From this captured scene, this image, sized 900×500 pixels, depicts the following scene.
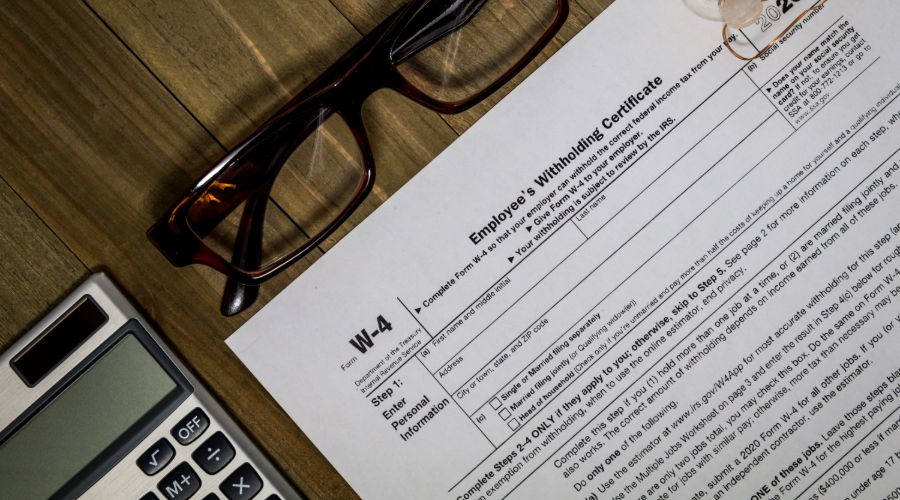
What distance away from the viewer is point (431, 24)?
1.14ft

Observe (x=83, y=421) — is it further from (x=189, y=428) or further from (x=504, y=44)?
(x=504, y=44)

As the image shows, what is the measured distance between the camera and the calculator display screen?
1.10 ft

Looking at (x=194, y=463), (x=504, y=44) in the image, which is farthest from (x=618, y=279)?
(x=194, y=463)

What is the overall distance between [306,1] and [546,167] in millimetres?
155

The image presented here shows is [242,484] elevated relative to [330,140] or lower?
lower

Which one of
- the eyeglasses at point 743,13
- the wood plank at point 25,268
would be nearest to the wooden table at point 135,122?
the wood plank at point 25,268

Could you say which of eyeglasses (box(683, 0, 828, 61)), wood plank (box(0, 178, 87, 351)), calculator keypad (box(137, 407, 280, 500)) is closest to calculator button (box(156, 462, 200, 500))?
calculator keypad (box(137, 407, 280, 500))

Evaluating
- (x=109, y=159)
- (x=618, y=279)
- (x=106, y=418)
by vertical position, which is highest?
(x=109, y=159)

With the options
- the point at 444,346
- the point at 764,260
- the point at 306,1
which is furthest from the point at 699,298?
the point at 306,1

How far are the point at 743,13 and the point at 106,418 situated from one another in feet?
1.31

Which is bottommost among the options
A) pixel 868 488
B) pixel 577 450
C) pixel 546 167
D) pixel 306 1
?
pixel 868 488

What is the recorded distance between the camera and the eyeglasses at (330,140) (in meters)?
0.33

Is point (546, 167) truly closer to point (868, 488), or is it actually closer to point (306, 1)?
point (306, 1)

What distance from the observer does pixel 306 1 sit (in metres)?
0.35
